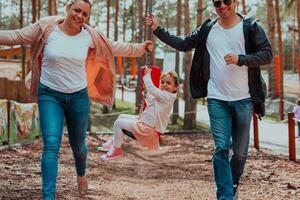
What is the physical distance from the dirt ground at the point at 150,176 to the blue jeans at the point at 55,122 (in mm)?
937

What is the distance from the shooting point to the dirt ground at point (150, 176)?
5977mm

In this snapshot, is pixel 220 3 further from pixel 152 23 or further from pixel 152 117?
pixel 152 117

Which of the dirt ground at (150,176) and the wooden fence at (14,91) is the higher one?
the wooden fence at (14,91)

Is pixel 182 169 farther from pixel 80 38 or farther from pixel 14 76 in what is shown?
pixel 14 76

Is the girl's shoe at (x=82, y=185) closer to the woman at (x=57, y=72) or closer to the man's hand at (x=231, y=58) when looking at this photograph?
the woman at (x=57, y=72)

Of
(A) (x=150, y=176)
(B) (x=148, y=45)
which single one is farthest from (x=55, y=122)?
(A) (x=150, y=176)

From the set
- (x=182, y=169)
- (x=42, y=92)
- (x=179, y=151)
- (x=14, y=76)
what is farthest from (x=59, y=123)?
(x=14, y=76)

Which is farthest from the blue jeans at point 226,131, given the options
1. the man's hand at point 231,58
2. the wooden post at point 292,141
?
the wooden post at point 292,141

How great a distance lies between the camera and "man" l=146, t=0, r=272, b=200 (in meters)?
4.36

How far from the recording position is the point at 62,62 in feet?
15.0

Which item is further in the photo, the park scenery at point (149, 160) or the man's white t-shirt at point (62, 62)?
the park scenery at point (149, 160)

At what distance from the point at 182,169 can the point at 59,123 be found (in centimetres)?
503

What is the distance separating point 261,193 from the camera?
20.2 ft

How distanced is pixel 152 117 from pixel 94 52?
152cm
